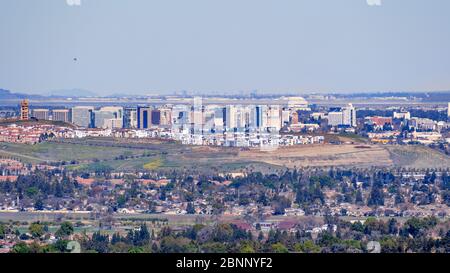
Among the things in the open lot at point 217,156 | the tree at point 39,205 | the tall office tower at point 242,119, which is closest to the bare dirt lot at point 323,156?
the open lot at point 217,156

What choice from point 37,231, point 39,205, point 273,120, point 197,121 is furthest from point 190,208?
point 273,120

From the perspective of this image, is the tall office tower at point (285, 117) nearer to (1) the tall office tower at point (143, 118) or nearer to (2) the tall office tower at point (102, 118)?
(1) the tall office tower at point (143, 118)

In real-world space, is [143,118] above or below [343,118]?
above

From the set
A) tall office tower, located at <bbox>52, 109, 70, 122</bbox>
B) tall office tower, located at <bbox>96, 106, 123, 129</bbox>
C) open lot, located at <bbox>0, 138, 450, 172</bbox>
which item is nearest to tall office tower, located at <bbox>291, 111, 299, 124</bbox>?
open lot, located at <bbox>0, 138, 450, 172</bbox>

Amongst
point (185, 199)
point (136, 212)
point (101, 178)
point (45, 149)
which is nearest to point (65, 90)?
point (136, 212)

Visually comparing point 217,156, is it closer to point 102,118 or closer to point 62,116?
point 102,118

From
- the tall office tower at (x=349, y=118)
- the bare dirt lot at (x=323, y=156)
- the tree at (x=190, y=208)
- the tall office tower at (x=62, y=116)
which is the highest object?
the tall office tower at (x=62, y=116)

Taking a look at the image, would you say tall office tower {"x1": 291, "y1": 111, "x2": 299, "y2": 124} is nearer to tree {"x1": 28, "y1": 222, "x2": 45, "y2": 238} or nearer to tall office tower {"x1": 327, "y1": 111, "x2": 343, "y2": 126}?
tall office tower {"x1": 327, "y1": 111, "x2": 343, "y2": 126}
